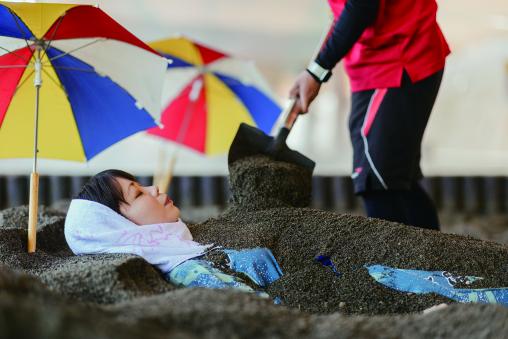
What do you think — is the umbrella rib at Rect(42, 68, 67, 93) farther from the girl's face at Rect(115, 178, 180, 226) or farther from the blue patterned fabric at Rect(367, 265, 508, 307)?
the blue patterned fabric at Rect(367, 265, 508, 307)

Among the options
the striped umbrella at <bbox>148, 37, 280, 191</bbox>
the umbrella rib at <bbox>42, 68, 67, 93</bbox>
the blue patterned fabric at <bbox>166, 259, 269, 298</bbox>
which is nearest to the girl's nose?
the blue patterned fabric at <bbox>166, 259, 269, 298</bbox>

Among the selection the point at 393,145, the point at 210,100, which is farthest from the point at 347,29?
the point at 210,100

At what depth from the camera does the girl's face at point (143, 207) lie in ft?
4.90

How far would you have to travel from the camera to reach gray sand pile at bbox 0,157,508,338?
32.3 inches

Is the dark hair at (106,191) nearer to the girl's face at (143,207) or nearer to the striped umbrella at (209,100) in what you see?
the girl's face at (143,207)

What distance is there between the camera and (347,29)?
1.66m

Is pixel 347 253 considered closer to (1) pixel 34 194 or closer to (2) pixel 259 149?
(2) pixel 259 149

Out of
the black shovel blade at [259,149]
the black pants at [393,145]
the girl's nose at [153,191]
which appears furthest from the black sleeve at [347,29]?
the girl's nose at [153,191]

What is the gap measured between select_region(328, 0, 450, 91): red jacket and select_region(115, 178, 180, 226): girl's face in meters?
0.63

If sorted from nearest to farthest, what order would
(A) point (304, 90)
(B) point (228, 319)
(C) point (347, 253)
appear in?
(B) point (228, 319)
(C) point (347, 253)
(A) point (304, 90)

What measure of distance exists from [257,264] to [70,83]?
0.77 meters

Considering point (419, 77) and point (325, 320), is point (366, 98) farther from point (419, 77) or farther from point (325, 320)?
point (325, 320)

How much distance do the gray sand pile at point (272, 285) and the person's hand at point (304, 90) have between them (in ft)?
0.67

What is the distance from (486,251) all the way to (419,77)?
0.49m
